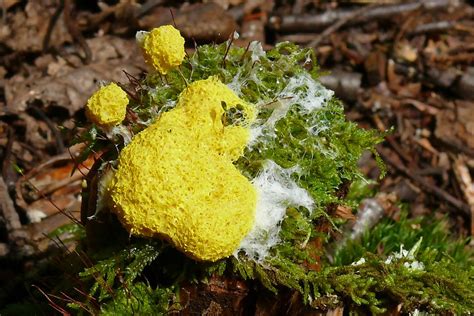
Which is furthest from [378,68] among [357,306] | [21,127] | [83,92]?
[357,306]

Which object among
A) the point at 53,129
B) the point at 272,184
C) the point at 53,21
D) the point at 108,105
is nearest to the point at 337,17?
the point at 53,21

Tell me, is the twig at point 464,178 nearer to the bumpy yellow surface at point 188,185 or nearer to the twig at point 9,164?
the bumpy yellow surface at point 188,185

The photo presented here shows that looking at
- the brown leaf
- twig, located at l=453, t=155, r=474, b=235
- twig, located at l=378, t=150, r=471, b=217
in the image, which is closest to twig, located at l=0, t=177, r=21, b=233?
the brown leaf

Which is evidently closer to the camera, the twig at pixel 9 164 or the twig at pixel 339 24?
the twig at pixel 9 164

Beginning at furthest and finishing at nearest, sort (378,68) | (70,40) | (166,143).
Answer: (378,68), (70,40), (166,143)

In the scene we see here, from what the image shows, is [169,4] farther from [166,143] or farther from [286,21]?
[166,143]

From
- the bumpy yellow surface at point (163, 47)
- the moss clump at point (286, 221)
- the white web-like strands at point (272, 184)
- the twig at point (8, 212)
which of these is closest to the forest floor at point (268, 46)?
the twig at point (8, 212)
